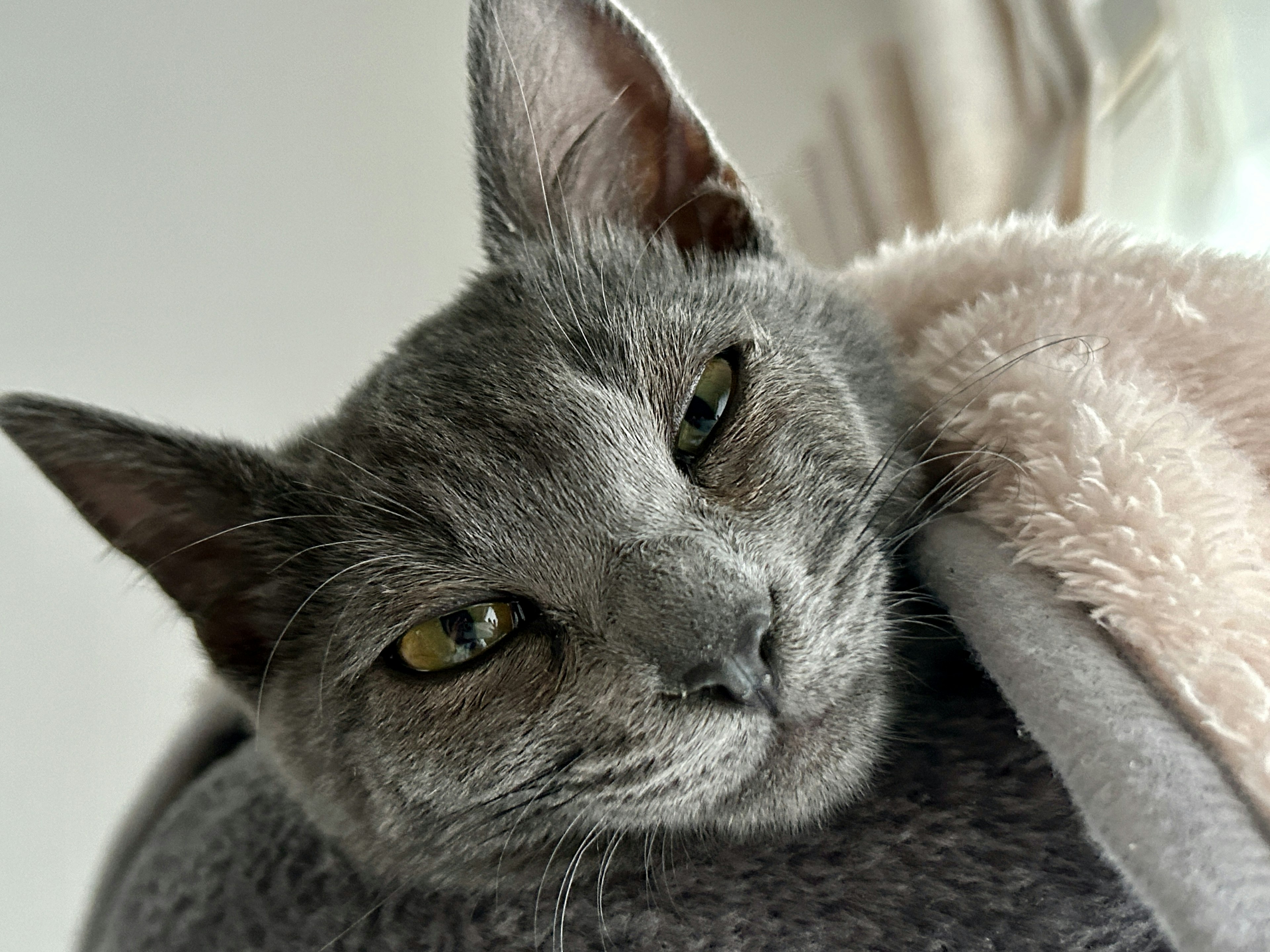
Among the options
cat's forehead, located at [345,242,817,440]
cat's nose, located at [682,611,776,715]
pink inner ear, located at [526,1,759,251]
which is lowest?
cat's nose, located at [682,611,776,715]

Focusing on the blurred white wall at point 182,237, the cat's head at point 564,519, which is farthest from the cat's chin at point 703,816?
the blurred white wall at point 182,237

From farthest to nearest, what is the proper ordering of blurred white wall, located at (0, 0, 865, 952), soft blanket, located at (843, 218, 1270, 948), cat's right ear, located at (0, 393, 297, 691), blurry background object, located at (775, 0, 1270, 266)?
blurred white wall, located at (0, 0, 865, 952), blurry background object, located at (775, 0, 1270, 266), cat's right ear, located at (0, 393, 297, 691), soft blanket, located at (843, 218, 1270, 948)

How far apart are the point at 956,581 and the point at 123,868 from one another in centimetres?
87

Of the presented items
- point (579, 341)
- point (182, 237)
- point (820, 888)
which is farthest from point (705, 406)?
point (182, 237)

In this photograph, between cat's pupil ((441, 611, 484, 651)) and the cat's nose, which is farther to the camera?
cat's pupil ((441, 611, 484, 651))

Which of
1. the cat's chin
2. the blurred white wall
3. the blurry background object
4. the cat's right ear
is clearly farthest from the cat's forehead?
the blurry background object

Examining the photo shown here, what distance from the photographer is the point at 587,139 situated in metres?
0.80

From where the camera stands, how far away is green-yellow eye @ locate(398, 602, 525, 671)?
622 mm

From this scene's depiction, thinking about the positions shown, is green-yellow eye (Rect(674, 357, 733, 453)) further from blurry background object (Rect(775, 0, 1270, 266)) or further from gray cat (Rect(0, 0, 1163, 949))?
blurry background object (Rect(775, 0, 1270, 266))

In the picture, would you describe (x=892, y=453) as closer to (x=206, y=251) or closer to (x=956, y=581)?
(x=956, y=581)

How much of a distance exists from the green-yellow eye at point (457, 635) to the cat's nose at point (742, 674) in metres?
0.16

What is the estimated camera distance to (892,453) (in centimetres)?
65

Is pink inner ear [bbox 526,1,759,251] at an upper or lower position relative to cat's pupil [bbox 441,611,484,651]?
upper

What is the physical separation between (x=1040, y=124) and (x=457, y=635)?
1529 millimetres
